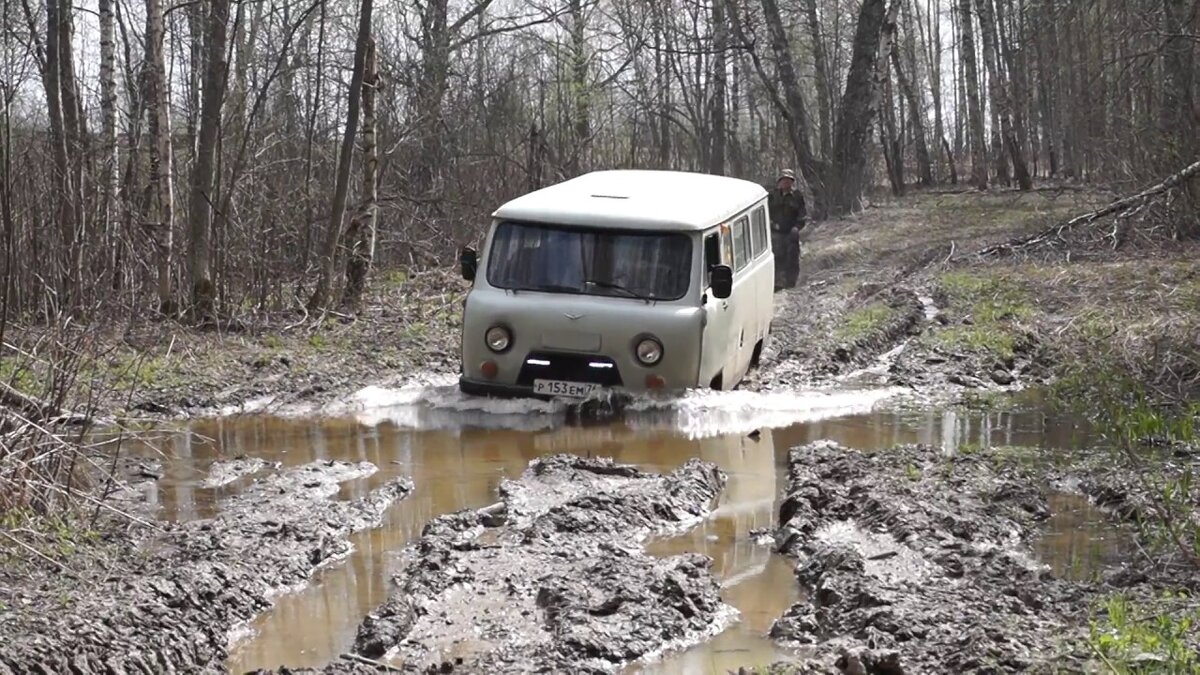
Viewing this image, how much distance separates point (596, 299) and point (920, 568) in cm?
525

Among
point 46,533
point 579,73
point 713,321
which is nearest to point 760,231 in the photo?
point 713,321

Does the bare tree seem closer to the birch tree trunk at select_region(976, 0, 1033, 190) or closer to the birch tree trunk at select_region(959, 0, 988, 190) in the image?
the birch tree trunk at select_region(976, 0, 1033, 190)

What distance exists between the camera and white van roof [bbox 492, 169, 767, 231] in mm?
12102

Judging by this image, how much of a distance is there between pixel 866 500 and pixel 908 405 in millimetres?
4448

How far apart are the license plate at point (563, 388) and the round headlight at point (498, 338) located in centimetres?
39

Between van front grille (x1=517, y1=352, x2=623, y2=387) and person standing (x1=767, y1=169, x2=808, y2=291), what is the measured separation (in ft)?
27.4

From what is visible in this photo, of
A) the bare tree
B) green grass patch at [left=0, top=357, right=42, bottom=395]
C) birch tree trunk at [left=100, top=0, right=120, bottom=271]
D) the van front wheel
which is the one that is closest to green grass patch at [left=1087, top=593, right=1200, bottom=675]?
green grass patch at [left=0, top=357, right=42, bottom=395]

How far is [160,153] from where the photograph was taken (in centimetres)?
1580

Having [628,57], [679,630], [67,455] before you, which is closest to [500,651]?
[679,630]

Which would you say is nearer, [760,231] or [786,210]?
[760,231]

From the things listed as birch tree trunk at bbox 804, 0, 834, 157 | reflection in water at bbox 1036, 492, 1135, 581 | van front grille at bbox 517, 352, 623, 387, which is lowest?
reflection in water at bbox 1036, 492, 1135, 581

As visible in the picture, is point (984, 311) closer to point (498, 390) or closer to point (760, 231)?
point (760, 231)

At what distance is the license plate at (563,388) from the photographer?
39.3ft

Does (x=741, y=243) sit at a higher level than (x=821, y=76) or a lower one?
lower
